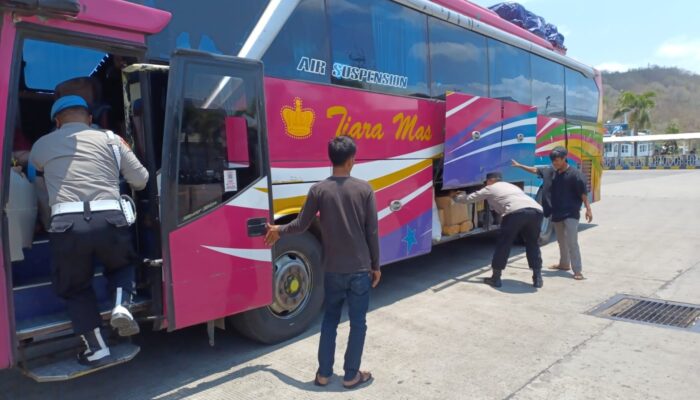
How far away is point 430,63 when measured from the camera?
693 cm

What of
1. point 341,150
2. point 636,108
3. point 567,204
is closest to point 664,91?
point 636,108

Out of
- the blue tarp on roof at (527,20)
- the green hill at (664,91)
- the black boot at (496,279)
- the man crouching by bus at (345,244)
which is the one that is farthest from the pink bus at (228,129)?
the green hill at (664,91)

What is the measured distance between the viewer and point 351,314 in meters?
4.01

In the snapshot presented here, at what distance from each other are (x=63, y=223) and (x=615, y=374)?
427cm

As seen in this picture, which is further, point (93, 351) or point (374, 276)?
point (374, 276)

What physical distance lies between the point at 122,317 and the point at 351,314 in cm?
161

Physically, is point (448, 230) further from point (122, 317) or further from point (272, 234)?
point (122, 317)

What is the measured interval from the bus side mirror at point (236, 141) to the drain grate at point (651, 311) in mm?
4244

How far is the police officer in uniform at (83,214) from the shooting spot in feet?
11.4

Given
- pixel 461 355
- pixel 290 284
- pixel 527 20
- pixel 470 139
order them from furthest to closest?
1. pixel 527 20
2. pixel 470 139
3. pixel 290 284
4. pixel 461 355

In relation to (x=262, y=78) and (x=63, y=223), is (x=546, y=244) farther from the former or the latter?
(x=63, y=223)

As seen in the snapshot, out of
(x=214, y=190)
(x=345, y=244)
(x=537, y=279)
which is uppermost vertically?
(x=214, y=190)

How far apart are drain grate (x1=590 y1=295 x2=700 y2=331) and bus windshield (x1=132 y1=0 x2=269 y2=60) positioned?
4.76 metres

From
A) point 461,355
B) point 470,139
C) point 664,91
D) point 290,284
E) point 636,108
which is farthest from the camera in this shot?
point 664,91
